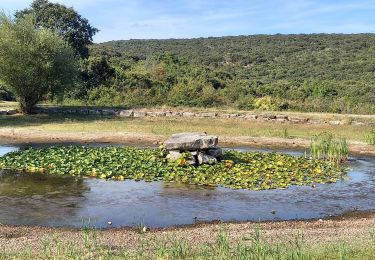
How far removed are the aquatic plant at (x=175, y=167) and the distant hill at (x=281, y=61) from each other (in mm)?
25005

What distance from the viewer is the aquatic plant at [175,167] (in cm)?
1869

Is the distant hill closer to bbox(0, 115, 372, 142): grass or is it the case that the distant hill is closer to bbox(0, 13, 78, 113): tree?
bbox(0, 115, 372, 142): grass

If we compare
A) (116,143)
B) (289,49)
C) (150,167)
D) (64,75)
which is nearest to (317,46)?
(289,49)

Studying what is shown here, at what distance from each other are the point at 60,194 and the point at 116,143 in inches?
482

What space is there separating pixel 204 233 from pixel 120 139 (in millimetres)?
18363

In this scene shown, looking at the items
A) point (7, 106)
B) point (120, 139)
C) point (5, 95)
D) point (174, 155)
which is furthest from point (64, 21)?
point (174, 155)

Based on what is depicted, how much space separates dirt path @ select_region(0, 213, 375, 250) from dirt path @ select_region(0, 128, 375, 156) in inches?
607

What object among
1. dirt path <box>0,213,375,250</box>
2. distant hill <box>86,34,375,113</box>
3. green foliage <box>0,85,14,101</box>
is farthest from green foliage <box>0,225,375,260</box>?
green foliage <box>0,85,14,101</box>

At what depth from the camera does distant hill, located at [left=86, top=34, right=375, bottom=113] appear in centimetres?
6044

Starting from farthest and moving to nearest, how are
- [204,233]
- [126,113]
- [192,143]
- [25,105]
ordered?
[126,113] → [25,105] → [192,143] → [204,233]

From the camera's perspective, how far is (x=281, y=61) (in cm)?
9500

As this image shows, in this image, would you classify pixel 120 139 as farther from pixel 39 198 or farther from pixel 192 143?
pixel 39 198

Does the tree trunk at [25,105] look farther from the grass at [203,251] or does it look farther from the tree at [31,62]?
the grass at [203,251]

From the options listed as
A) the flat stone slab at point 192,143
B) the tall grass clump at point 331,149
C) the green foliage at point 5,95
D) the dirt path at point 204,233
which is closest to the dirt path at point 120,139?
the tall grass clump at point 331,149
